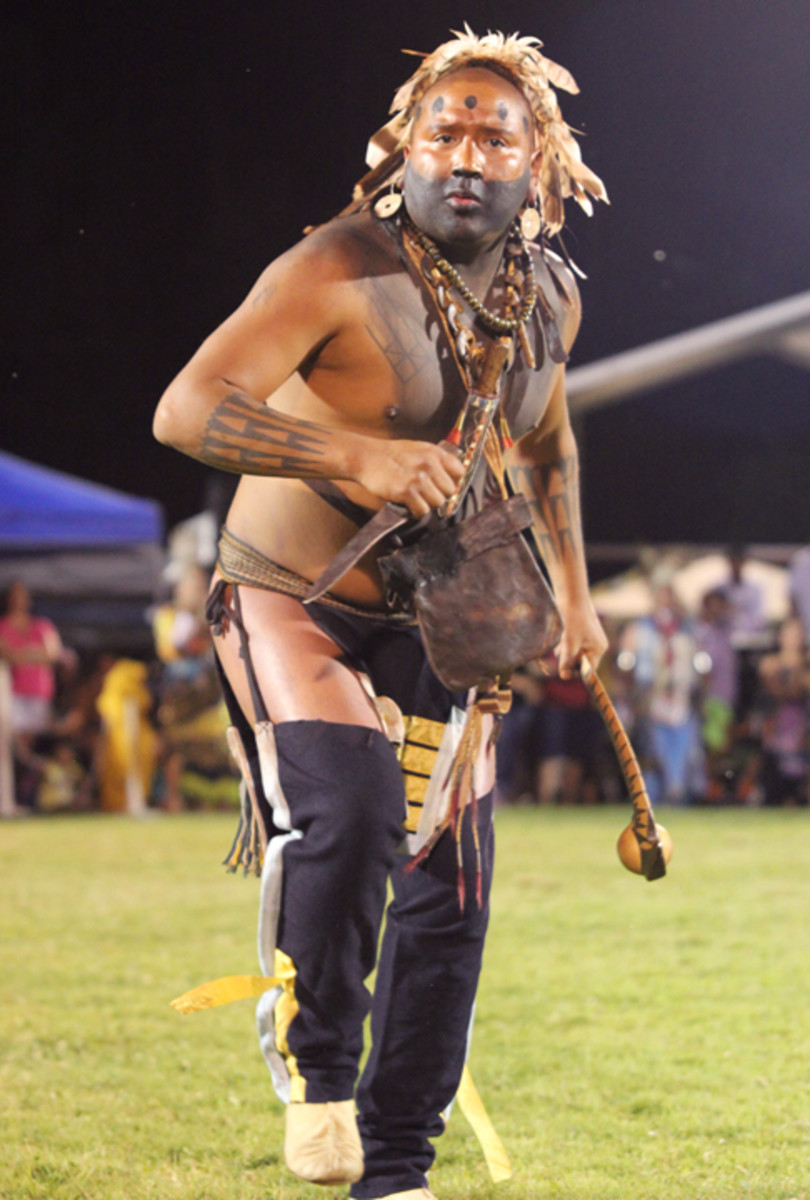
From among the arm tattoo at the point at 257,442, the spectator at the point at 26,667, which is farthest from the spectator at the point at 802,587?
the arm tattoo at the point at 257,442

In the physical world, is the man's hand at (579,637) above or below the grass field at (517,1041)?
above

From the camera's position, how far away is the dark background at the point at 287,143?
432 cm

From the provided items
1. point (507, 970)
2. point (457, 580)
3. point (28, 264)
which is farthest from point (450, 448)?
point (28, 264)

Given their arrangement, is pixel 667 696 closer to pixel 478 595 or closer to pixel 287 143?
pixel 287 143

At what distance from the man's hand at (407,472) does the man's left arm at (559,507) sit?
0.75 m

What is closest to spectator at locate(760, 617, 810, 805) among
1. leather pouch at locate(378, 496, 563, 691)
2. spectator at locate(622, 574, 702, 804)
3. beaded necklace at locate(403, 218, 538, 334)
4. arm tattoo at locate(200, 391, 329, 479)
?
spectator at locate(622, 574, 702, 804)

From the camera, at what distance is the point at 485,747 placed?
2.99m

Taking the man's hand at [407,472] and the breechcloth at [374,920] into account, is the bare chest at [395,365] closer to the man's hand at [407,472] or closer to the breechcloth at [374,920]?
the man's hand at [407,472]

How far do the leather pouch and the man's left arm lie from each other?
1.54 ft

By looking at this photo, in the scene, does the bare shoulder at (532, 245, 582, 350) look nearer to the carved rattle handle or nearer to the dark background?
the dark background

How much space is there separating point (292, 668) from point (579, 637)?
2.65 feet

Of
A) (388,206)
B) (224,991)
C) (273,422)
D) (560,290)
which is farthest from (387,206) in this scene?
(224,991)

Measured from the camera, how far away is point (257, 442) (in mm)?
2572

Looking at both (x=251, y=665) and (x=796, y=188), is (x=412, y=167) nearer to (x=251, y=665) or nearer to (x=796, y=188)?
(x=251, y=665)
